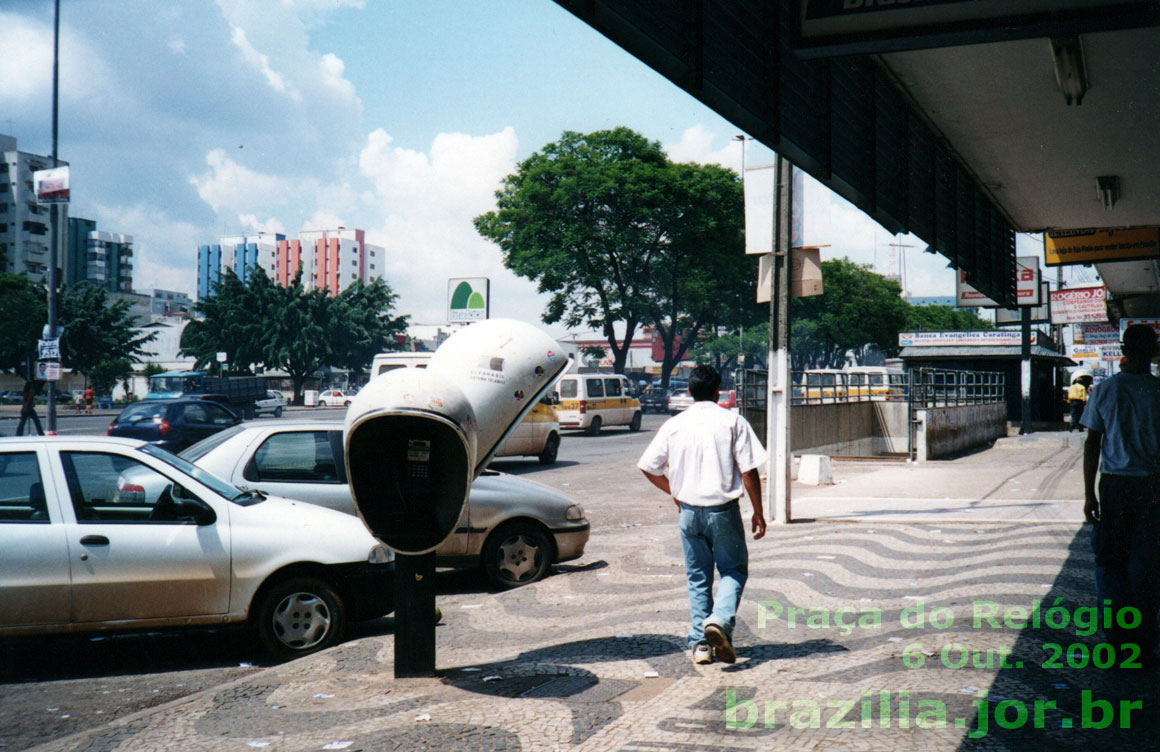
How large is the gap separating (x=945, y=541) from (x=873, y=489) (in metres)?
4.97

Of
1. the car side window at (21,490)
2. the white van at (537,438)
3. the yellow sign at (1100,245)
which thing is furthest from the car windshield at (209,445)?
the white van at (537,438)

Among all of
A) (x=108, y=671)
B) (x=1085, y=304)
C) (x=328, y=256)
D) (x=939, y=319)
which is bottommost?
(x=108, y=671)

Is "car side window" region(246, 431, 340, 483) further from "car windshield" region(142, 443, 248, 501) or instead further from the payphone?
the payphone

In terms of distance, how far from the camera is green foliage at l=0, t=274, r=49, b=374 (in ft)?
154

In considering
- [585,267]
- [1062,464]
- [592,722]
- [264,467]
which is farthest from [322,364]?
[592,722]

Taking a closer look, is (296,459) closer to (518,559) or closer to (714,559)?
(518,559)

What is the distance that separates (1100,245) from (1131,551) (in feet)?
25.1

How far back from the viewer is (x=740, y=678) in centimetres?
496

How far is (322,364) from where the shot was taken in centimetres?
6625

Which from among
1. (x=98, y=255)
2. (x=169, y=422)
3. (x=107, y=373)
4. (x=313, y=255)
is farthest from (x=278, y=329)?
(x=313, y=255)

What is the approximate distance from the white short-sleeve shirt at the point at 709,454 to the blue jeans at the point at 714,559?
0.29 ft

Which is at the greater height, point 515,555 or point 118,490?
point 118,490

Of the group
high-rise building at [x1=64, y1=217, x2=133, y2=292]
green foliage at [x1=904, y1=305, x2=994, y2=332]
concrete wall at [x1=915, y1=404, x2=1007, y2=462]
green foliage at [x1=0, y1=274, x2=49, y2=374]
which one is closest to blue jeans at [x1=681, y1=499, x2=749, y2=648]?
concrete wall at [x1=915, y1=404, x2=1007, y2=462]

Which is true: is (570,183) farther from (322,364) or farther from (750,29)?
(750,29)
